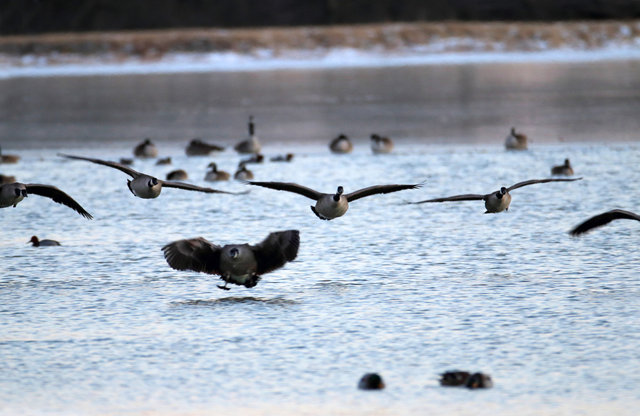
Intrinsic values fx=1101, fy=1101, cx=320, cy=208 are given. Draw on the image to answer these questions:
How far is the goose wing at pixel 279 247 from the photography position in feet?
29.4

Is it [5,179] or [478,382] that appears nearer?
[478,382]

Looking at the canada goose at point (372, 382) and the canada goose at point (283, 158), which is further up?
the canada goose at point (283, 158)

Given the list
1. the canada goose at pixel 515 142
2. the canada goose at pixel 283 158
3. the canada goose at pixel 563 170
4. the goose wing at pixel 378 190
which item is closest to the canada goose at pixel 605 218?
the goose wing at pixel 378 190

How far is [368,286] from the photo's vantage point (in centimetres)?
942

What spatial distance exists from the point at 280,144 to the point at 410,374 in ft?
47.6

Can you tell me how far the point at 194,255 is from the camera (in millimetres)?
9008

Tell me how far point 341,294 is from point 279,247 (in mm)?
659

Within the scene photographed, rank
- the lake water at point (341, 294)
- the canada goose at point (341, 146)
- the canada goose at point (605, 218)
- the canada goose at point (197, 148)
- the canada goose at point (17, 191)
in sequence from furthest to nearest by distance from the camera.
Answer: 1. the canada goose at point (197, 148)
2. the canada goose at point (341, 146)
3. the canada goose at point (17, 191)
4. the canada goose at point (605, 218)
5. the lake water at point (341, 294)

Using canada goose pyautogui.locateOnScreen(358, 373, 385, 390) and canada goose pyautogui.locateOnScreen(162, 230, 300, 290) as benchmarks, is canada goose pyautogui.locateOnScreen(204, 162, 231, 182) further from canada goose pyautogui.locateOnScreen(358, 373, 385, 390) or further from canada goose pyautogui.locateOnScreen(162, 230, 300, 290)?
canada goose pyautogui.locateOnScreen(358, 373, 385, 390)

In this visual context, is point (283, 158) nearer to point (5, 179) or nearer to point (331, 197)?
point (5, 179)

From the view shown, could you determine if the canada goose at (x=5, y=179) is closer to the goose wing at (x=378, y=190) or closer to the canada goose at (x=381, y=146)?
the canada goose at (x=381, y=146)

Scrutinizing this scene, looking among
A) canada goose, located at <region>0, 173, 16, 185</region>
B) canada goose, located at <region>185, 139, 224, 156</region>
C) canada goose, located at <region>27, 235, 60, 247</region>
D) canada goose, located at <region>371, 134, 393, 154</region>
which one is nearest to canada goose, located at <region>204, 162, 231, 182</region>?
canada goose, located at <region>0, 173, 16, 185</region>

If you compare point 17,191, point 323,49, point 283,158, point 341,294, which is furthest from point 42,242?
point 323,49

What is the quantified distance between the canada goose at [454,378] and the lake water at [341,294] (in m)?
0.08
